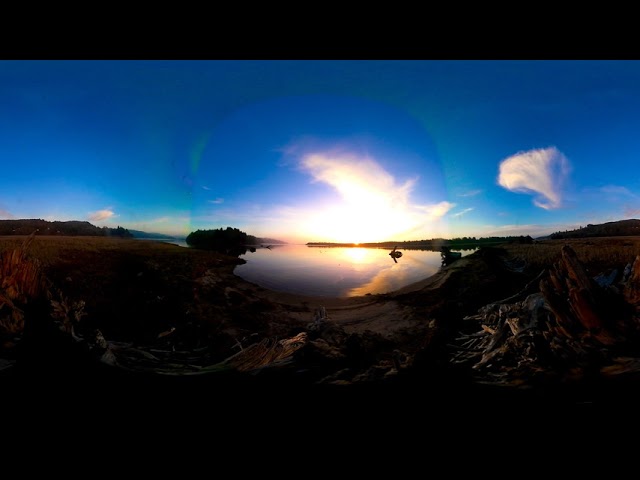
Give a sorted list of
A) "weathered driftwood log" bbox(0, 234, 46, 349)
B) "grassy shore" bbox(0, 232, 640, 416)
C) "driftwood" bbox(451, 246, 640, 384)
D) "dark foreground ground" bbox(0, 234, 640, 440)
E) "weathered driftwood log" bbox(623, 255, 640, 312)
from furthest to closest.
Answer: "weathered driftwood log" bbox(0, 234, 46, 349) → "weathered driftwood log" bbox(623, 255, 640, 312) → "driftwood" bbox(451, 246, 640, 384) → "grassy shore" bbox(0, 232, 640, 416) → "dark foreground ground" bbox(0, 234, 640, 440)

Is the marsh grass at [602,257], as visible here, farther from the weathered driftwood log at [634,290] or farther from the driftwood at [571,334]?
the driftwood at [571,334]

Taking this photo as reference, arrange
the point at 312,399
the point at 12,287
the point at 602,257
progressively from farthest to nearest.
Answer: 1. the point at 602,257
2. the point at 12,287
3. the point at 312,399

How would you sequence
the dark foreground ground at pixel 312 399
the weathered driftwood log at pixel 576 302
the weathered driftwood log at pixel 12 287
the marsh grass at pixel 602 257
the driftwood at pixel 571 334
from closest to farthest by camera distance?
the dark foreground ground at pixel 312 399, the driftwood at pixel 571 334, the weathered driftwood log at pixel 576 302, the weathered driftwood log at pixel 12 287, the marsh grass at pixel 602 257

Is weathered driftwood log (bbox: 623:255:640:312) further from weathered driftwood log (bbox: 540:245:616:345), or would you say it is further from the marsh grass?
the marsh grass

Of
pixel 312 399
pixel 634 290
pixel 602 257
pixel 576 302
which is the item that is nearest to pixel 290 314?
pixel 312 399

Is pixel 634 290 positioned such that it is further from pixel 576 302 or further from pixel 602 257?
pixel 602 257

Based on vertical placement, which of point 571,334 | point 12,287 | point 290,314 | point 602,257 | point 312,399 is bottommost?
point 290,314

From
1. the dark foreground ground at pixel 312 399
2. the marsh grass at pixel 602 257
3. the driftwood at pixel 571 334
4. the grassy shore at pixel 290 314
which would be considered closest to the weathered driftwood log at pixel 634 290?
the driftwood at pixel 571 334

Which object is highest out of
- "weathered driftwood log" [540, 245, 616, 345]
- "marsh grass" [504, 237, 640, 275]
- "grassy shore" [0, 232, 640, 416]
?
"marsh grass" [504, 237, 640, 275]

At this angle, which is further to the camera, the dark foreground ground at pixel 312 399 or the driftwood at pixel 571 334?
the driftwood at pixel 571 334

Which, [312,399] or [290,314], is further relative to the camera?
[290,314]

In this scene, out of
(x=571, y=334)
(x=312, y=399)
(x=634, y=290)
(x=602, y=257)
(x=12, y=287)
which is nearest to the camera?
(x=312, y=399)

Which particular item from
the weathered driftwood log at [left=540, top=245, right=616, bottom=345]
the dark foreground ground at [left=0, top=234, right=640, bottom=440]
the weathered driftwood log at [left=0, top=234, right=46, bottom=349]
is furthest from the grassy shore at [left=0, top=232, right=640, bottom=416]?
the weathered driftwood log at [left=540, top=245, right=616, bottom=345]
